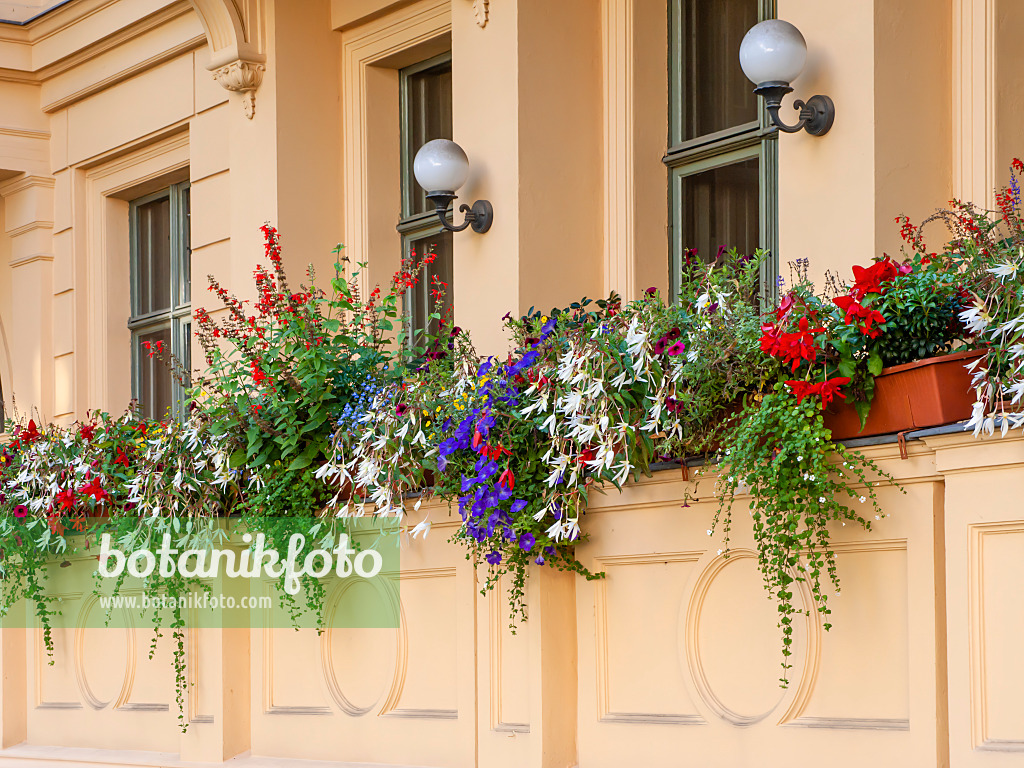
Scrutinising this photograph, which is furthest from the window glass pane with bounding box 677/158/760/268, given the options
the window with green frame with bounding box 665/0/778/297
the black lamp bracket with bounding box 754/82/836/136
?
the black lamp bracket with bounding box 754/82/836/136

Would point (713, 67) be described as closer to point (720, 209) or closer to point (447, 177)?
point (720, 209)

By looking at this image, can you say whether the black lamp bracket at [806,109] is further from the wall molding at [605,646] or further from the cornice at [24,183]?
the cornice at [24,183]

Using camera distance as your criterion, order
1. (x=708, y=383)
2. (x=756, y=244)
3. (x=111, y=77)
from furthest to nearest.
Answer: (x=111, y=77)
(x=756, y=244)
(x=708, y=383)

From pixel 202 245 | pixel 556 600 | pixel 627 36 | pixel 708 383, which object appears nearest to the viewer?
pixel 708 383

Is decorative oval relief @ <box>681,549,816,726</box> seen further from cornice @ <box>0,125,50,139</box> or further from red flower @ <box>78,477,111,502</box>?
cornice @ <box>0,125,50,139</box>

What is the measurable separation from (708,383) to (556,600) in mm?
1255

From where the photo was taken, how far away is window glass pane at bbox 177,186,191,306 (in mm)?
8594

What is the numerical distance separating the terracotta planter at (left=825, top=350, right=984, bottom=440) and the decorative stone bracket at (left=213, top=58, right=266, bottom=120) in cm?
435

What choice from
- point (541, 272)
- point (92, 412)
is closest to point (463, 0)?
point (541, 272)

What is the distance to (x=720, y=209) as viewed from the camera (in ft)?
18.9

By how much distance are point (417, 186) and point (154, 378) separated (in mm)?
2710

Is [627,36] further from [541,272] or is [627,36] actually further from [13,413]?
[13,413]

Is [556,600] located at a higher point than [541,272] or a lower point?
lower

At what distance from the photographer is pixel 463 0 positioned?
19.7 ft
